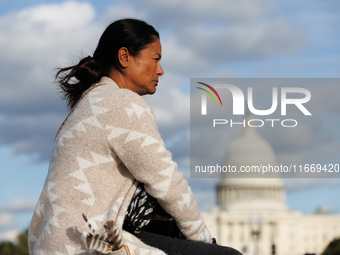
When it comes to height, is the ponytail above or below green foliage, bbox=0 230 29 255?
below

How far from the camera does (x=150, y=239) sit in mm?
3025

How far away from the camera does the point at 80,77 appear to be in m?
3.41

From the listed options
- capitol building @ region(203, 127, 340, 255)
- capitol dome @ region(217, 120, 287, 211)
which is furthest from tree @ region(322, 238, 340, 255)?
capitol dome @ region(217, 120, 287, 211)

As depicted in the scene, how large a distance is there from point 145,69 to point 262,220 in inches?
3731

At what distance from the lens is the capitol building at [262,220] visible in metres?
95.6

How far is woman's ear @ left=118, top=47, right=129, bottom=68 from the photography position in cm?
334

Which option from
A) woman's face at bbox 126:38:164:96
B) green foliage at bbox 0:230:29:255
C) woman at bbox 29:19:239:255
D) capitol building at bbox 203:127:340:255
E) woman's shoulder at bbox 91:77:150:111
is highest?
capitol building at bbox 203:127:340:255

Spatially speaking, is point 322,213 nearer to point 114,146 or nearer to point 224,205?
point 224,205

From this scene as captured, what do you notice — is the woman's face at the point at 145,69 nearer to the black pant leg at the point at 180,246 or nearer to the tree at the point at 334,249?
the black pant leg at the point at 180,246

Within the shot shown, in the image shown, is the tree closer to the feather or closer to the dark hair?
the dark hair

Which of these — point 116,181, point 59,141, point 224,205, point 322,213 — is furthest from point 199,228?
point 322,213

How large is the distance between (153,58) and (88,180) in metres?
0.79

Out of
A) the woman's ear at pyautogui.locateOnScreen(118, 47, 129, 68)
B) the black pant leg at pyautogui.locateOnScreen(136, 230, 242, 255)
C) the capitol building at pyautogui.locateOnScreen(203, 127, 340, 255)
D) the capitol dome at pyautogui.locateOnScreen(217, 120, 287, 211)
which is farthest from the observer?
the capitol dome at pyautogui.locateOnScreen(217, 120, 287, 211)

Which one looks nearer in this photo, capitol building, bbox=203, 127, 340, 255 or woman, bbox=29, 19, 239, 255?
woman, bbox=29, 19, 239, 255
